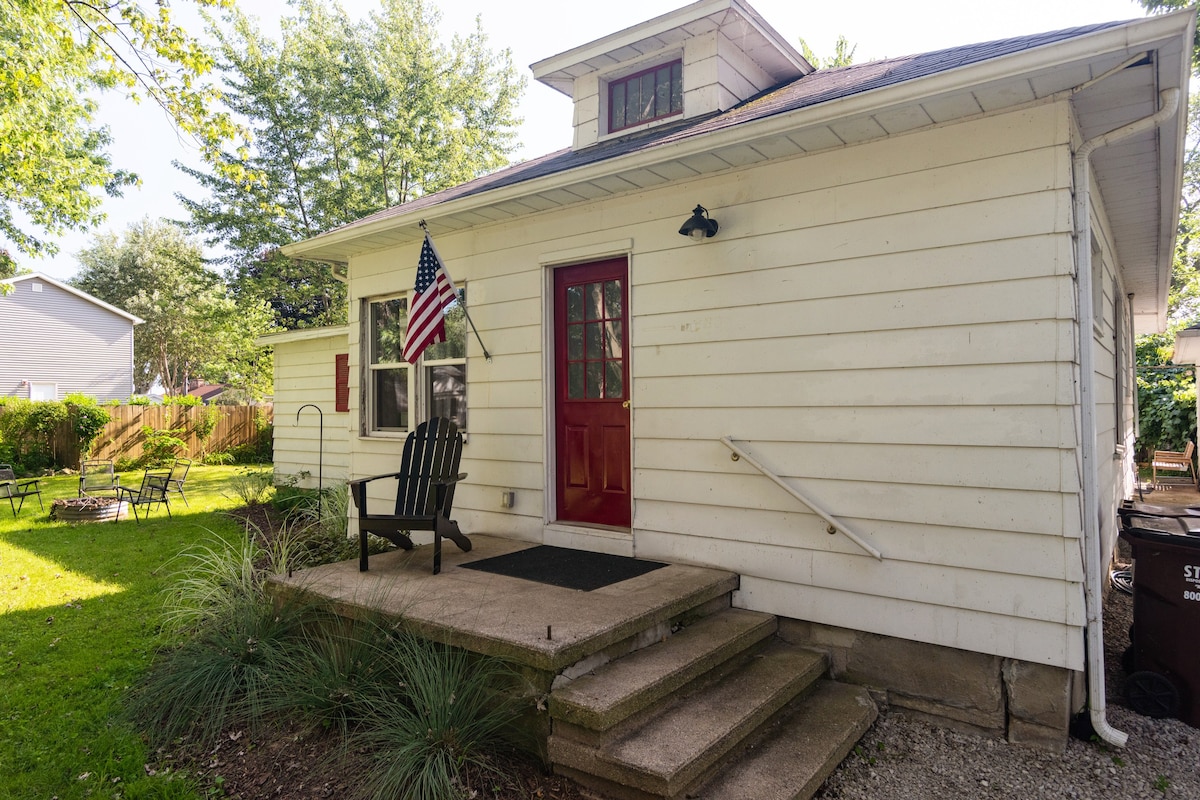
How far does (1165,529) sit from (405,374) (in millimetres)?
5431

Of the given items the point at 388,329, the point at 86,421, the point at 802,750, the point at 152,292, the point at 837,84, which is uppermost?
the point at 152,292

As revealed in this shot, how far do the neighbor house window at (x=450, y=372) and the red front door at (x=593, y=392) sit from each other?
3.32 ft

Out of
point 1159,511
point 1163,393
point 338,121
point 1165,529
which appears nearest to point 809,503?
point 1165,529

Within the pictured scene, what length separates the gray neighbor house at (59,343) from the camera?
62.5 ft

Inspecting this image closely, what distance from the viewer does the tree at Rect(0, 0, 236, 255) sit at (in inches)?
203

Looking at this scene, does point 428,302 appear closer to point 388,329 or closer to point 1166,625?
point 388,329

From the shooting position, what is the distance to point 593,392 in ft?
15.4

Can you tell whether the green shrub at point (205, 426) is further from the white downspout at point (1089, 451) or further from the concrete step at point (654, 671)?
the white downspout at point (1089, 451)

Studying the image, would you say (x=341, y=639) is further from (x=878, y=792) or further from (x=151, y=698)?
(x=878, y=792)

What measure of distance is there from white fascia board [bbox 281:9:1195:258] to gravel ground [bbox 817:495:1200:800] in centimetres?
291

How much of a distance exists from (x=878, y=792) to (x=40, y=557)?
25.7 feet

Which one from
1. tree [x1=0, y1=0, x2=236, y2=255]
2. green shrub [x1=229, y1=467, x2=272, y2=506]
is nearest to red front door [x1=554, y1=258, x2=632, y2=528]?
tree [x1=0, y1=0, x2=236, y2=255]

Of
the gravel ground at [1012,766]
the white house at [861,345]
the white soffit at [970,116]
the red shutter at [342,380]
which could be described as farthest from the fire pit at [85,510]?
the gravel ground at [1012,766]

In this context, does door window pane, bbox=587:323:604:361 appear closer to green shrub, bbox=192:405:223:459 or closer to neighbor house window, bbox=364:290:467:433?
neighbor house window, bbox=364:290:467:433
